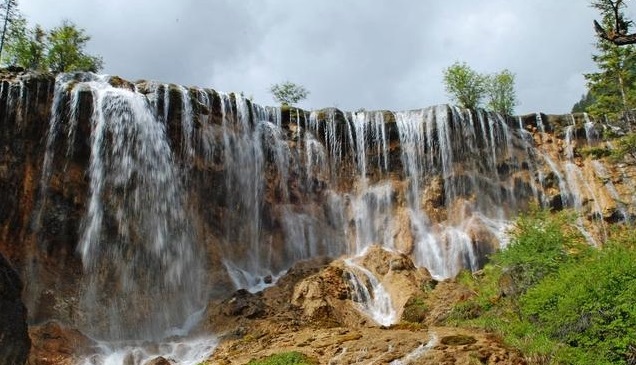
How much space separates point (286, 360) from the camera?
14766 mm

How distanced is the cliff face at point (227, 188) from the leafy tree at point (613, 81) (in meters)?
4.22

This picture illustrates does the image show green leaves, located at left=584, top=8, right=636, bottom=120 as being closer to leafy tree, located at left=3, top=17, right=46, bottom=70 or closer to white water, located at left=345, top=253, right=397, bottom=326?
white water, located at left=345, top=253, right=397, bottom=326

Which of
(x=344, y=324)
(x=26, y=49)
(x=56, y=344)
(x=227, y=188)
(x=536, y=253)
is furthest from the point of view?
(x=26, y=49)

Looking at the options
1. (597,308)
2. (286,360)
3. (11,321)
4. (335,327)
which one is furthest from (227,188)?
(597,308)

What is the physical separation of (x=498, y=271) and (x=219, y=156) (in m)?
14.7

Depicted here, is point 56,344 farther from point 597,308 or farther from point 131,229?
point 597,308

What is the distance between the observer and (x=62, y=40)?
4459 cm

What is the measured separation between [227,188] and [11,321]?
14.5 m

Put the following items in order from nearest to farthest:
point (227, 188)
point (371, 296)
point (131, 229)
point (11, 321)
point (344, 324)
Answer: point (11, 321), point (344, 324), point (371, 296), point (131, 229), point (227, 188)

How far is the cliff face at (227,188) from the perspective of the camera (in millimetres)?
22516

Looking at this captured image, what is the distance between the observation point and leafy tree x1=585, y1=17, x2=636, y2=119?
31.6 meters

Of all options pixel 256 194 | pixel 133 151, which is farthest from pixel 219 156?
pixel 133 151

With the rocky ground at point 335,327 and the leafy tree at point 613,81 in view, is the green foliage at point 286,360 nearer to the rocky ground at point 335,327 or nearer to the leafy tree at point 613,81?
the rocky ground at point 335,327

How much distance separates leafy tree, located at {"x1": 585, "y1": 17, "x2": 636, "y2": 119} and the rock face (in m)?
29.1
